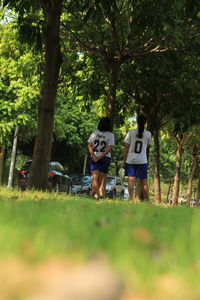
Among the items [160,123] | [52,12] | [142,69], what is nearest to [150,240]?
[52,12]

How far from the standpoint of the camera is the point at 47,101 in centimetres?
1123

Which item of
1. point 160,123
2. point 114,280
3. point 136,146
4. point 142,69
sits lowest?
point 114,280

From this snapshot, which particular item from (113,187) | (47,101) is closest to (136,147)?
(47,101)

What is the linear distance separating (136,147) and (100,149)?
2.68ft

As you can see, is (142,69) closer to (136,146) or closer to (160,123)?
(160,123)

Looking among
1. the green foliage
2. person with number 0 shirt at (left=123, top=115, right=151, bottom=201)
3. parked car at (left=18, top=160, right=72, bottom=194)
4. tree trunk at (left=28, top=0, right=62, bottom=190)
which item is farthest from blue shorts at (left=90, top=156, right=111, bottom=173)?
parked car at (left=18, top=160, right=72, bottom=194)

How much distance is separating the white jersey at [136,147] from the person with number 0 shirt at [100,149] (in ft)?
1.41

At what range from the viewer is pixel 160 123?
20422 millimetres

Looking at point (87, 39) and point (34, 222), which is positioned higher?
point (87, 39)

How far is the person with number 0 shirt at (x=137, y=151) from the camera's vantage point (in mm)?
10836

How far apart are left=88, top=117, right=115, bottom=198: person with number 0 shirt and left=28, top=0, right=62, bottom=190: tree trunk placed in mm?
1123

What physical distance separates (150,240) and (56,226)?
0.71 metres

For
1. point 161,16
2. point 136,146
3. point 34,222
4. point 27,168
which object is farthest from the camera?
point 27,168

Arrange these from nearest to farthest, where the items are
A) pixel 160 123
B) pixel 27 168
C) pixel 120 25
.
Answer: pixel 120 25 < pixel 160 123 < pixel 27 168
